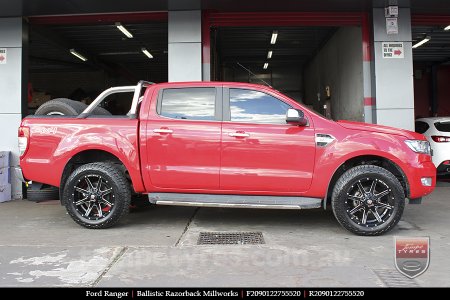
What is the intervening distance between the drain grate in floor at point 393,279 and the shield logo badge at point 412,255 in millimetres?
84

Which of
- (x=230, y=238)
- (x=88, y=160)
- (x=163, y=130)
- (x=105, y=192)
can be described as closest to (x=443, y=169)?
(x=230, y=238)

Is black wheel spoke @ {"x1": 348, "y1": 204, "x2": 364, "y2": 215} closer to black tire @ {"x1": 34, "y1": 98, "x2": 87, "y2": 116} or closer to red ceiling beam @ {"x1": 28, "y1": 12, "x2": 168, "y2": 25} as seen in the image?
black tire @ {"x1": 34, "y1": 98, "x2": 87, "y2": 116}

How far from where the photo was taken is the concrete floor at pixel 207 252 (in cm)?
409

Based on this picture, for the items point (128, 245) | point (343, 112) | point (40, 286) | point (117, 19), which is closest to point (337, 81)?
point (343, 112)

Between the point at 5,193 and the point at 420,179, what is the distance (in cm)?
753

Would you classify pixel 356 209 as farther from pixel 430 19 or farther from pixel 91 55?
pixel 91 55

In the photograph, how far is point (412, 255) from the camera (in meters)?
4.71

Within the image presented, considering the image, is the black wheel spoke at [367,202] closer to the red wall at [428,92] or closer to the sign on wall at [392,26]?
the sign on wall at [392,26]

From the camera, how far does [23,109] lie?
952 cm

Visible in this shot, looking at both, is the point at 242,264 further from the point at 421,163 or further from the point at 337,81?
the point at 337,81

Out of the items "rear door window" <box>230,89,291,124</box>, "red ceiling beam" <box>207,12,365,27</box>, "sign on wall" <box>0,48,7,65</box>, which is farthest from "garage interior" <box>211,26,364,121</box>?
"rear door window" <box>230,89,291,124</box>

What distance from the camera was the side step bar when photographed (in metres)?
5.73

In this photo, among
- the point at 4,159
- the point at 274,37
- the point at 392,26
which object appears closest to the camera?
the point at 4,159

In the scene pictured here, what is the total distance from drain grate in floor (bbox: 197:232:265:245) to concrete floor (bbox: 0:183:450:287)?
0.38 ft
